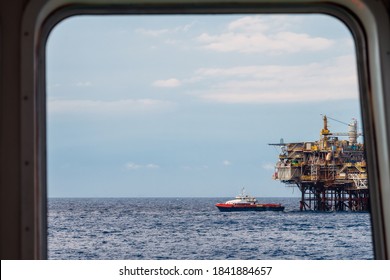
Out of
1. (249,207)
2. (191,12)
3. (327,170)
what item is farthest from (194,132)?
(191,12)

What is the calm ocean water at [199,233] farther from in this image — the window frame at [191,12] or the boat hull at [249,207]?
the window frame at [191,12]

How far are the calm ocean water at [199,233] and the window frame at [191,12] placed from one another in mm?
17010

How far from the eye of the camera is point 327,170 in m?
14.7

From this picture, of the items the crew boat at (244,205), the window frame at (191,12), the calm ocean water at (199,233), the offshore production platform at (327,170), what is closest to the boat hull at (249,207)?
the crew boat at (244,205)

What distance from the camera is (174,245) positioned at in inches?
815

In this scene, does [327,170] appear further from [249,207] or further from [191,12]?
[191,12]

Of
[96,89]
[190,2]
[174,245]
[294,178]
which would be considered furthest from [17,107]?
[96,89]

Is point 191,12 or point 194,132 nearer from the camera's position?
point 191,12

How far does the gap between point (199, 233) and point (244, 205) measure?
6.94 ft

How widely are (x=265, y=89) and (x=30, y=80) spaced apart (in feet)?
73.1

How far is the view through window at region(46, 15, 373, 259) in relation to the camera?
20594 mm

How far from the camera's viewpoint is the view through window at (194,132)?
20.6 m

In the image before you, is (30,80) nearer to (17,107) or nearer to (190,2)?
(17,107)

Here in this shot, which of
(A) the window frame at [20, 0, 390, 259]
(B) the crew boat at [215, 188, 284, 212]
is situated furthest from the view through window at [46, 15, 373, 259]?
(A) the window frame at [20, 0, 390, 259]
